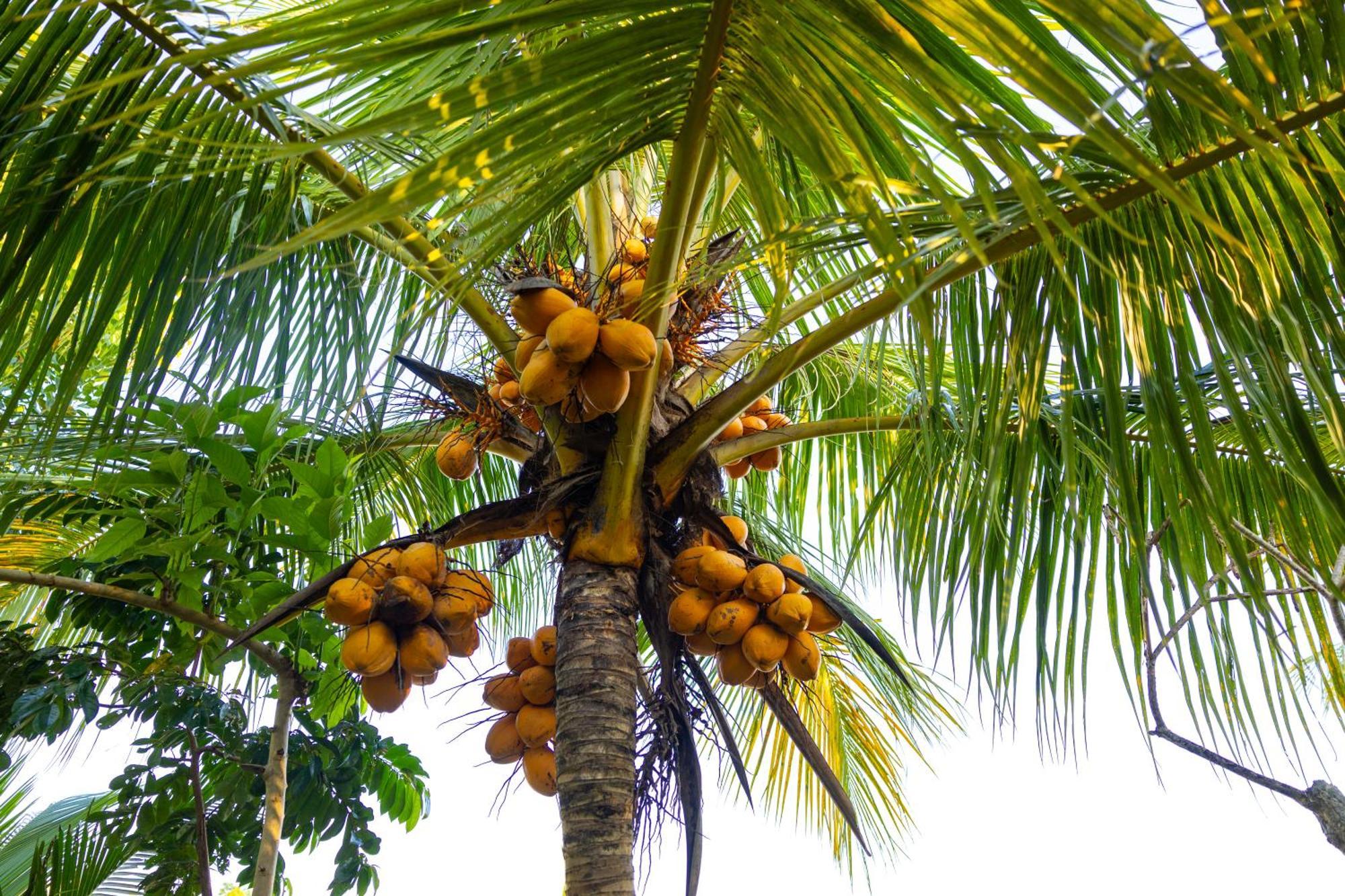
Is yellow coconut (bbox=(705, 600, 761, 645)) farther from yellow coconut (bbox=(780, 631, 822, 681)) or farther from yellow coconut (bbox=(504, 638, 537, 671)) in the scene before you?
yellow coconut (bbox=(504, 638, 537, 671))

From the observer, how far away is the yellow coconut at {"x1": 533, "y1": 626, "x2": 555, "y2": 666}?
232cm

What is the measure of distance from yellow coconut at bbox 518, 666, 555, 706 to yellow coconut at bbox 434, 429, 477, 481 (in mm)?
479

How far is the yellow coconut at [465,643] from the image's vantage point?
7.43ft

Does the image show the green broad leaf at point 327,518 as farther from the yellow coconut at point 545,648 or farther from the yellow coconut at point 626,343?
the yellow coconut at point 626,343

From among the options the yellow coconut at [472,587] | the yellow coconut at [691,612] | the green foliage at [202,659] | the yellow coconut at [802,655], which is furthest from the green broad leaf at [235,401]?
the yellow coconut at [802,655]

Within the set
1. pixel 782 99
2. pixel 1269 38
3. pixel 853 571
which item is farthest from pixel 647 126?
pixel 853 571

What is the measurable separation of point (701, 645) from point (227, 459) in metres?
1.04

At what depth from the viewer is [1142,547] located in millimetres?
1727

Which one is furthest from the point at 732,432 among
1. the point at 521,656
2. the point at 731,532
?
the point at 521,656

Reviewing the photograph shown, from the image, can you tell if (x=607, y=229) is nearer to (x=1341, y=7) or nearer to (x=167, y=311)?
(x=167, y=311)

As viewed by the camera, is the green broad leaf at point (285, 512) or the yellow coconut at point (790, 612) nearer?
the yellow coconut at point (790, 612)

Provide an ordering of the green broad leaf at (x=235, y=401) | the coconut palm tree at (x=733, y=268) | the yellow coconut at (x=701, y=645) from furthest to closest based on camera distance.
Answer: the green broad leaf at (x=235, y=401), the yellow coconut at (x=701, y=645), the coconut palm tree at (x=733, y=268)

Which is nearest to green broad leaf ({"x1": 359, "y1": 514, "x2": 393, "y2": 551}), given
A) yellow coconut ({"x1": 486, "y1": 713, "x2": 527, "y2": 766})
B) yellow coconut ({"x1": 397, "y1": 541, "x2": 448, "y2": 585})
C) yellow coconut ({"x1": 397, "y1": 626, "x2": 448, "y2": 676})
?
yellow coconut ({"x1": 397, "y1": 541, "x2": 448, "y2": 585})

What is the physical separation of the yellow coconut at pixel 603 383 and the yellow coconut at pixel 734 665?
546mm
